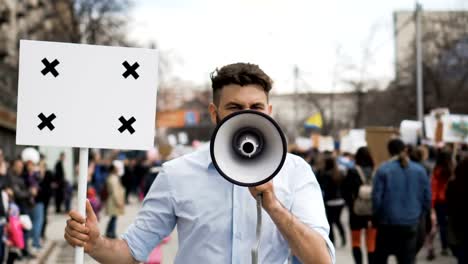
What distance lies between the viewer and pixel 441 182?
13.2 meters

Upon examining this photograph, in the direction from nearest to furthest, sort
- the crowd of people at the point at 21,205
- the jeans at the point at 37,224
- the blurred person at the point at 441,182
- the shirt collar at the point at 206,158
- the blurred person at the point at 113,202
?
the shirt collar at the point at 206,158 < the crowd of people at the point at 21,205 < the blurred person at the point at 441,182 < the jeans at the point at 37,224 < the blurred person at the point at 113,202

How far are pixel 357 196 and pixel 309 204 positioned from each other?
762 centimetres

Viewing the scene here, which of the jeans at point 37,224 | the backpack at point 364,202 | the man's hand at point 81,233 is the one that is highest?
the man's hand at point 81,233

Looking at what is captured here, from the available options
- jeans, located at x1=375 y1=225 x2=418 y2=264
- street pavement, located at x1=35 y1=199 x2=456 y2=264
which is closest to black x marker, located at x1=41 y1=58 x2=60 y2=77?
jeans, located at x1=375 y1=225 x2=418 y2=264

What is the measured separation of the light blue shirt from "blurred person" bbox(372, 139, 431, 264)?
600 cm

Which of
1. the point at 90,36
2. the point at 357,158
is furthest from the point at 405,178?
the point at 90,36

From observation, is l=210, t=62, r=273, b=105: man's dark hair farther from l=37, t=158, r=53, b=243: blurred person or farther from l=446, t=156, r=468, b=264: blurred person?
l=37, t=158, r=53, b=243: blurred person

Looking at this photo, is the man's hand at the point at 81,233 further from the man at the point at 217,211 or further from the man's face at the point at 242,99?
the man's face at the point at 242,99

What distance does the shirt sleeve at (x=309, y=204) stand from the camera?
3354 mm

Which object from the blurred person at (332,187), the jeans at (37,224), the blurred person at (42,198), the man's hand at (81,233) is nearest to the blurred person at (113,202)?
the blurred person at (42,198)

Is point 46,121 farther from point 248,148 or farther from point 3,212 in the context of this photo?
point 3,212

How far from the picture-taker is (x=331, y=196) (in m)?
14.0

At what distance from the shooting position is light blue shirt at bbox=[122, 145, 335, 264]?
3.41 meters

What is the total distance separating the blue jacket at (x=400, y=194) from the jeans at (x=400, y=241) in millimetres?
70
